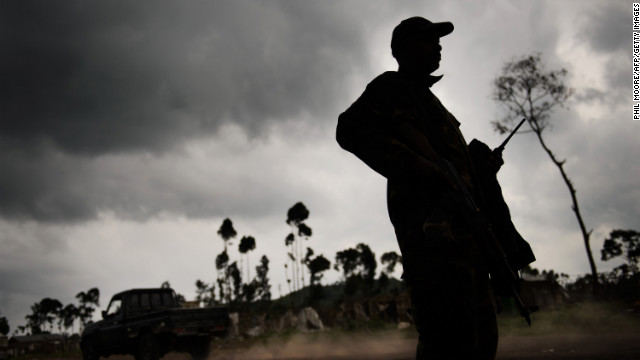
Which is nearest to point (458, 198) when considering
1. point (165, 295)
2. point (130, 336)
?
point (130, 336)

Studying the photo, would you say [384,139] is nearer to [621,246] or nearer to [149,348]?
[149,348]

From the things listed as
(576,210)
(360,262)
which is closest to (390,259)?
(360,262)

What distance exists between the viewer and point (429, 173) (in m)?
1.97

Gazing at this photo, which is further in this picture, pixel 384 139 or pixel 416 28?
pixel 416 28

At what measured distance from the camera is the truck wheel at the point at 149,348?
11.7 m

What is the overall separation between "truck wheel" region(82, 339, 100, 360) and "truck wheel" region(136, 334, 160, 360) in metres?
2.68

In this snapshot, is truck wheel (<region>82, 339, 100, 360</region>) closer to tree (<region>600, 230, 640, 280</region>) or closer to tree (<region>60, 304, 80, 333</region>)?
tree (<region>600, 230, 640, 280</region>)

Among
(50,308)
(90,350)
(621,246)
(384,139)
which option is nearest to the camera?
(384,139)

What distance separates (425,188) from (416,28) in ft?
2.80

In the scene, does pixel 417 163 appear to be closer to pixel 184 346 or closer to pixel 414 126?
pixel 414 126

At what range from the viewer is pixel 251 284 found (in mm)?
72812

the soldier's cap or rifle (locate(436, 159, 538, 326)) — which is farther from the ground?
the soldier's cap

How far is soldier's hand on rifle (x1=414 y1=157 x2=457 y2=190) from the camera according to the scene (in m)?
1.97

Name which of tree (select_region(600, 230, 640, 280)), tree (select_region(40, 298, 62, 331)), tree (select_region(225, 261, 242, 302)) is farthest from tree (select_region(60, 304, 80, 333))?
tree (select_region(600, 230, 640, 280))
